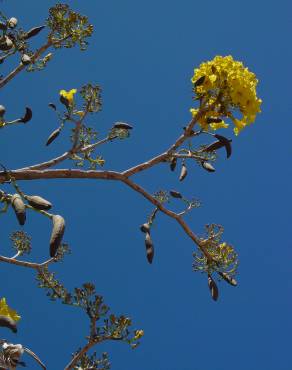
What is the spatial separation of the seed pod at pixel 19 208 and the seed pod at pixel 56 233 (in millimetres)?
184

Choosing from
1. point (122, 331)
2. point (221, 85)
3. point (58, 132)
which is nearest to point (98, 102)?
point (58, 132)

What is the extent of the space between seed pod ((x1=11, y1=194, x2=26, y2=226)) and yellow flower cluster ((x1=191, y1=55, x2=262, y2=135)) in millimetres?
2140

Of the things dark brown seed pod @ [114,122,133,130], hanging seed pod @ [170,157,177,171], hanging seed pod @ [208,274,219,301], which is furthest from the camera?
dark brown seed pod @ [114,122,133,130]

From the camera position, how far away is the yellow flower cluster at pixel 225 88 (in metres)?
4.46

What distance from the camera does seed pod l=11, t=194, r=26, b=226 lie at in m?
2.76

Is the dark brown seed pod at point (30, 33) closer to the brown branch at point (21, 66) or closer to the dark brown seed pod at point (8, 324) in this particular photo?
the brown branch at point (21, 66)

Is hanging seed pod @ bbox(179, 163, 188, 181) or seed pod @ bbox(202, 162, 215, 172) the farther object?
hanging seed pod @ bbox(179, 163, 188, 181)

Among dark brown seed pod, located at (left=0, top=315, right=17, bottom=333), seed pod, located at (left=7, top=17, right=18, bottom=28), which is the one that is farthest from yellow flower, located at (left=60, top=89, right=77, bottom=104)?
dark brown seed pod, located at (left=0, top=315, right=17, bottom=333)

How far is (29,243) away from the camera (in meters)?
6.23

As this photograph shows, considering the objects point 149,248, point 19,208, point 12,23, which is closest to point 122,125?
point 149,248

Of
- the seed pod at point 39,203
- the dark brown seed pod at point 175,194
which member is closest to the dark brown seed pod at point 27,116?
the dark brown seed pod at point 175,194

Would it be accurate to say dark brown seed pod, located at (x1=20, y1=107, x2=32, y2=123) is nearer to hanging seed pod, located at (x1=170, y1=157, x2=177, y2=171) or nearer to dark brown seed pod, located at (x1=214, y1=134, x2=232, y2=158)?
hanging seed pod, located at (x1=170, y1=157, x2=177, y2=171)

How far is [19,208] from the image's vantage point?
9.25ft

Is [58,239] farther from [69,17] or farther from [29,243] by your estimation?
[69,17]
